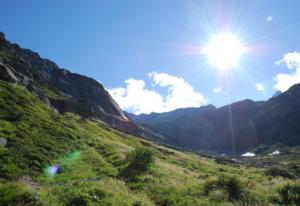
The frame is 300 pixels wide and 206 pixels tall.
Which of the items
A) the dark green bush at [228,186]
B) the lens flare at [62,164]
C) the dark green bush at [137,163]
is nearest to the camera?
the dark green bush at [228,186]

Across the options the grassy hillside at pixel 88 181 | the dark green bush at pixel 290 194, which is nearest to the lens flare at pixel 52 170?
the grassy hillside at pixel 88 181

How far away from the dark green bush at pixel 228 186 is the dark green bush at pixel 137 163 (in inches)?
263

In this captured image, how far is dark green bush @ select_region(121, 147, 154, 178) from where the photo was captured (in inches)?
1032

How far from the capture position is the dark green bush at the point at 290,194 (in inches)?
723

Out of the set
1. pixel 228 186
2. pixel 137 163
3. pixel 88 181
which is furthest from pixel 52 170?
pixel 228 186

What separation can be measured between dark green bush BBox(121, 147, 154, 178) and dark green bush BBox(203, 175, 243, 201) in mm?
6689

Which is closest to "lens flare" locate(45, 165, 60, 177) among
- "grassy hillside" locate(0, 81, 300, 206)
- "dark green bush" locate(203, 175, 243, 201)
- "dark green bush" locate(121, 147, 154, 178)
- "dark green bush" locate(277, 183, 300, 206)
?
"grassy hillside" locate(0, 81, 300, 206)

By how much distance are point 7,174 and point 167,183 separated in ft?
35.4

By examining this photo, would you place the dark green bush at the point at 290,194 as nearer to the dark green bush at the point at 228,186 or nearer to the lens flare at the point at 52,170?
the dark green bush at the point at 228,186

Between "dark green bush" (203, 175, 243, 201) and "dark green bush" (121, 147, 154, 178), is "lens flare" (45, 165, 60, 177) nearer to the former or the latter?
"dark green bush" (121, 147, 154, 178)

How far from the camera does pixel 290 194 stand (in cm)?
1914

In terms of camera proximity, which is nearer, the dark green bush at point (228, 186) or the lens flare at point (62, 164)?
the dark green bush at point (228, 186)

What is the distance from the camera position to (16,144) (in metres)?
27.2

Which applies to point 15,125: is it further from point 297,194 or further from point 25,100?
point 297,194
